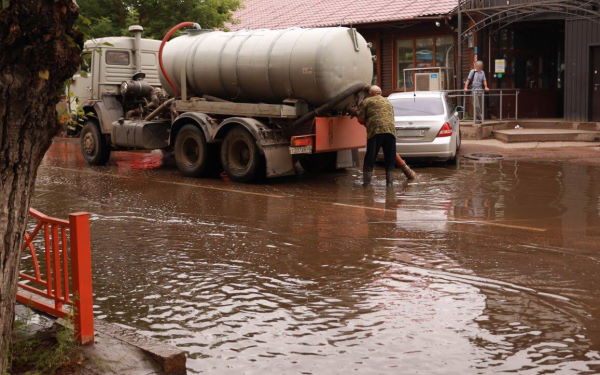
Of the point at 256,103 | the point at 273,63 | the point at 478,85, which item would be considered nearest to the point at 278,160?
the point at 256,103

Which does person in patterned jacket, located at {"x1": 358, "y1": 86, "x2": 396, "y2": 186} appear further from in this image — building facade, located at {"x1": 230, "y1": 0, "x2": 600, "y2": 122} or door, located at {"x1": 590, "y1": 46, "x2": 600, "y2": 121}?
door, located at {"x1": 590, "y1": 46, "x2": 600, "y2": 121}

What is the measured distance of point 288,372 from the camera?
4883mm

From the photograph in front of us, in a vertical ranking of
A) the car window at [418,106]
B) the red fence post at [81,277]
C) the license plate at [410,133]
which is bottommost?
the red fence post at [81,277]

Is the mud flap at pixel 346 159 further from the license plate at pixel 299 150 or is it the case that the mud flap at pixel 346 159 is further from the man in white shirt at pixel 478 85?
the man in white shirt at pixel 478 85

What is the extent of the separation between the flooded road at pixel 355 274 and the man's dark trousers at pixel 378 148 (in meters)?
0.51

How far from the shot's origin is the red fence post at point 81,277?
192 inches

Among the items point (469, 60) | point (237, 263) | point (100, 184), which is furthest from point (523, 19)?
point (237, 263)

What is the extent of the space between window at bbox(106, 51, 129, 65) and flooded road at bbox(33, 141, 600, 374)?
5049mm

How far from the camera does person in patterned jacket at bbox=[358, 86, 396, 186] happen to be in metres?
13.4

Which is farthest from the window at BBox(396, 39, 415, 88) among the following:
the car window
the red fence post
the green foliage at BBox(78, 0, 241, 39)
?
the red fence post

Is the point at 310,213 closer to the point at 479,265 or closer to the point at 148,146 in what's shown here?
the point at 479,265

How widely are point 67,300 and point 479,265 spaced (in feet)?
13.3

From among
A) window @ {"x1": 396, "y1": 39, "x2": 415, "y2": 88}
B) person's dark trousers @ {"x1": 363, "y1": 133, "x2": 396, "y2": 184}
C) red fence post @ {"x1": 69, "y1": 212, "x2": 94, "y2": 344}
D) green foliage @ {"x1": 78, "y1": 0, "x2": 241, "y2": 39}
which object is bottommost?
red fence post @ {"x1": 69, "y1": 212, "x2": 94, "y2": 344}

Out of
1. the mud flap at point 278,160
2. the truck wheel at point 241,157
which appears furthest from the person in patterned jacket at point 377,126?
the truck wheel at point 241,157
